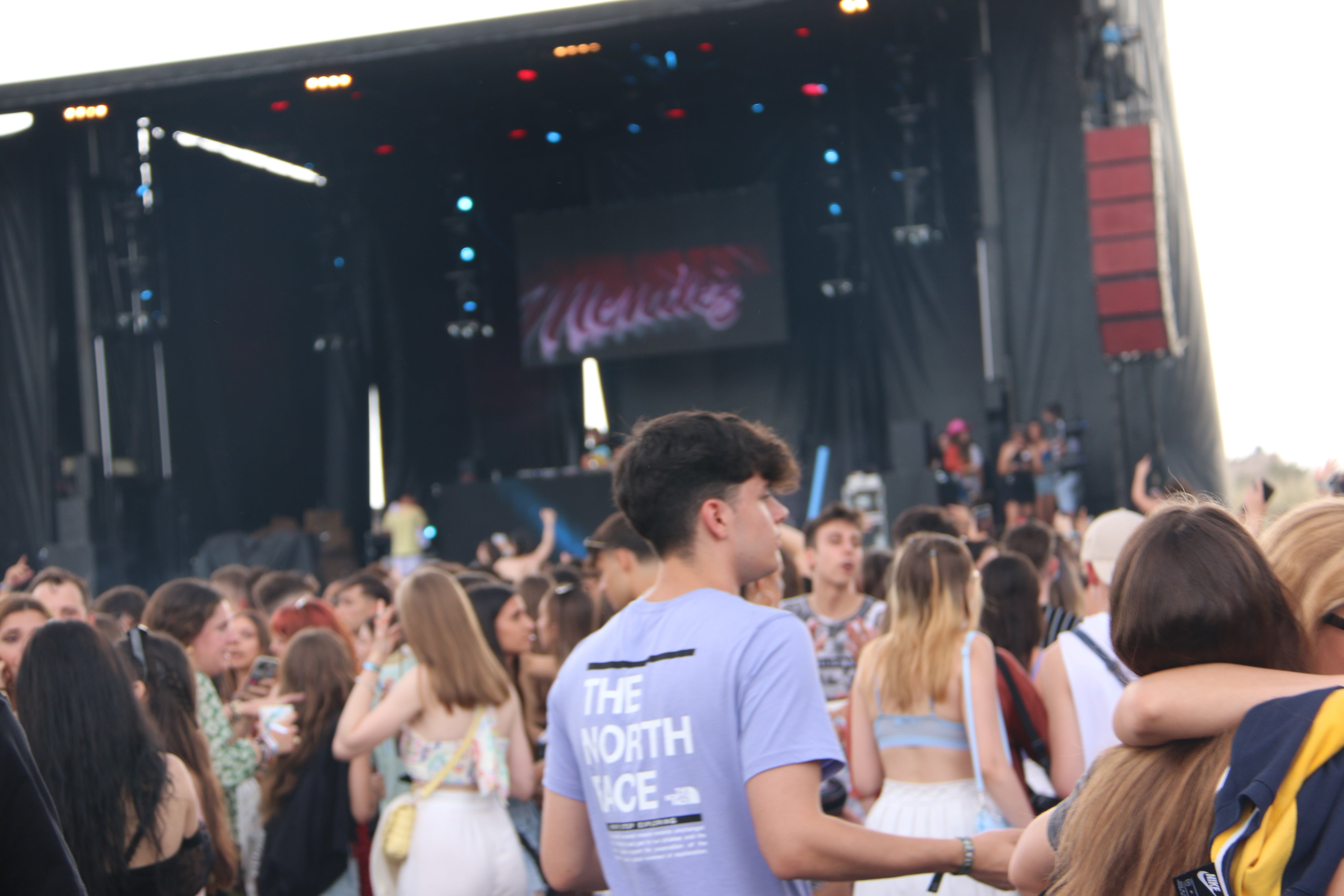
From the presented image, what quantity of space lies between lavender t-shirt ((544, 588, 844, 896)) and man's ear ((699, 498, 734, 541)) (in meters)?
0.09

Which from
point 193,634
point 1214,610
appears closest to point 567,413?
point 193,634

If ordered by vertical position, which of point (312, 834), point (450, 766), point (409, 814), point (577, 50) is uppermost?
point (577, 50)

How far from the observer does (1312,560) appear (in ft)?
4.82

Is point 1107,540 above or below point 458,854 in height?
above

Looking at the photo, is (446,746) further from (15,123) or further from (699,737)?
(15,123)

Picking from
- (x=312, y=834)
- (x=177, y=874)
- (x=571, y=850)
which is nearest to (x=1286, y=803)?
(x=571, y=850)

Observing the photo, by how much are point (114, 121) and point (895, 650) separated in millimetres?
11473

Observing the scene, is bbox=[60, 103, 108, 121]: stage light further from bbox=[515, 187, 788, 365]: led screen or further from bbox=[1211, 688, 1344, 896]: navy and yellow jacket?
bbox=[1211, 688, 1344, 896]: navy and yellow jacket

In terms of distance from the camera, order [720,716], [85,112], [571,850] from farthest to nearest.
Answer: [85,112], [571,850], [720,716]

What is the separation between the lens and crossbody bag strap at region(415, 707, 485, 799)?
134 inches

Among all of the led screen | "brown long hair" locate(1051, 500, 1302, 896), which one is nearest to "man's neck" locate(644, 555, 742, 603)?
"brown long hair" locate(1051, 500, 1302, 896)

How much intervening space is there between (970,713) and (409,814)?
1.56 meters

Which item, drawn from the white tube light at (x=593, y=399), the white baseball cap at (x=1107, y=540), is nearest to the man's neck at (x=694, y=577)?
the white baseball cap at (x=1107, y=540)

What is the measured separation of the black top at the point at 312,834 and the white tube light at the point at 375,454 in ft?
43.3
